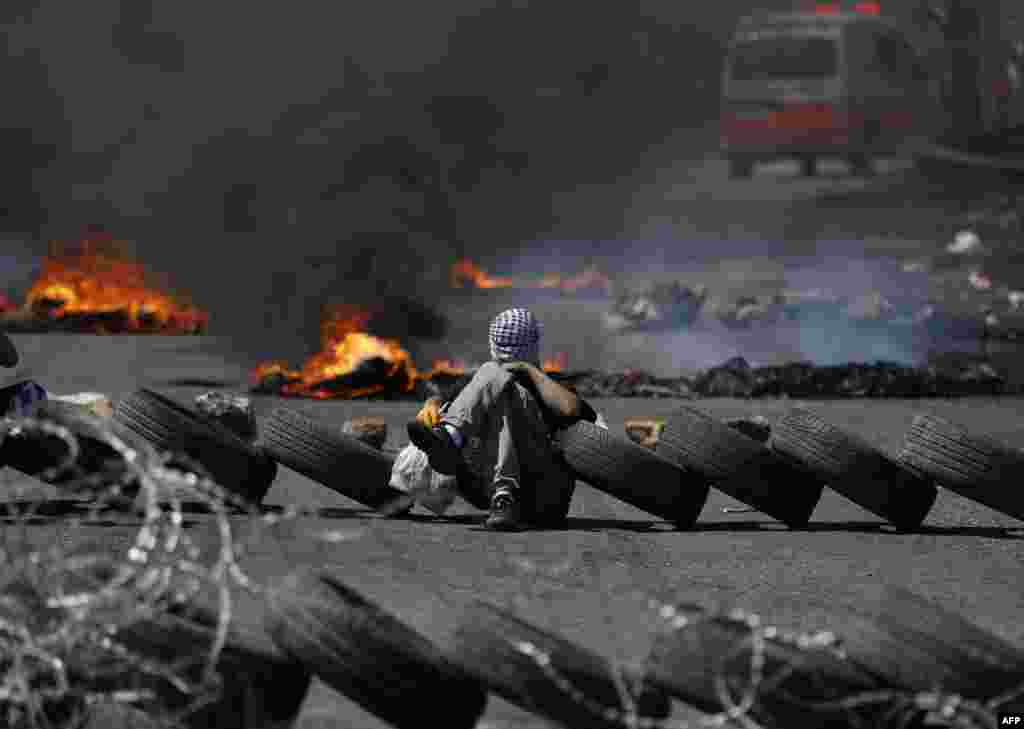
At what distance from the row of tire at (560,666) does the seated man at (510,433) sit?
16.2 feet

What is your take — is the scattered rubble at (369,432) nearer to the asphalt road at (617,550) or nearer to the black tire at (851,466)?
the asphalt road at (617,550)

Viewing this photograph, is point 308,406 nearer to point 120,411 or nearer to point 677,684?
point 120,411

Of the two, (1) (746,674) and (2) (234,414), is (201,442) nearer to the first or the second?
(2) (234,414)

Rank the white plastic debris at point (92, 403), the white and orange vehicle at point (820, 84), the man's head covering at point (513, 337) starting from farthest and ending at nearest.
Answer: the white and orange vehicle at point (820, 84)
the white plastic debris at point (92, 403)
the man's head covering at point (513, 337)

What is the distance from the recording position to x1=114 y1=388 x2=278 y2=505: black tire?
1169 centimetres


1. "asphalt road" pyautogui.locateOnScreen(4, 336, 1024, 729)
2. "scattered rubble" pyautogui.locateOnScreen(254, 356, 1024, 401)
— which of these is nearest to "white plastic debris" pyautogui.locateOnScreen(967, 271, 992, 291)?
"scattered rubble" pyautogui.locateOnScreen(254, 356, 1024, 401)

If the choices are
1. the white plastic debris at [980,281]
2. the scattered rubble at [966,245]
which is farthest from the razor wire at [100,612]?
the scattered rubble at [966,245]

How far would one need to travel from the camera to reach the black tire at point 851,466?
11359mm

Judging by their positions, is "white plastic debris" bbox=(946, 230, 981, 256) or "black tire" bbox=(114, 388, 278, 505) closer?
"black tire" bbox=(114, 388, 278, 505)

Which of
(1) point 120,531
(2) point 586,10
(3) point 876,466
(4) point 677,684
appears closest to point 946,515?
(3) point 876,466

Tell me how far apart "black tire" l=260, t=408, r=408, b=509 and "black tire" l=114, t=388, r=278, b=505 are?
13 centimetres

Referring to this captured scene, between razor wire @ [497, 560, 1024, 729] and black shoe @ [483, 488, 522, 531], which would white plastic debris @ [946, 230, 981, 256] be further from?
razor wire @ [497, 560, 1024, 729]

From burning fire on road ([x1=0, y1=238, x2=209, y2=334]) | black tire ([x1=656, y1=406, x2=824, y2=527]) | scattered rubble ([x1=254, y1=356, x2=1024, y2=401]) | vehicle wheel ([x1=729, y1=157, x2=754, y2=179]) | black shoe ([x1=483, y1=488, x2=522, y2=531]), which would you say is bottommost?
vehicle wheel ([x1=729, y1=157, x2=754, y2=179])

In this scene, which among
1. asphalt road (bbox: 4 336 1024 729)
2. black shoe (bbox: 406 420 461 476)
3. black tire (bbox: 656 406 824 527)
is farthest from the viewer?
black tire (bbox: 656 406 824 527)
